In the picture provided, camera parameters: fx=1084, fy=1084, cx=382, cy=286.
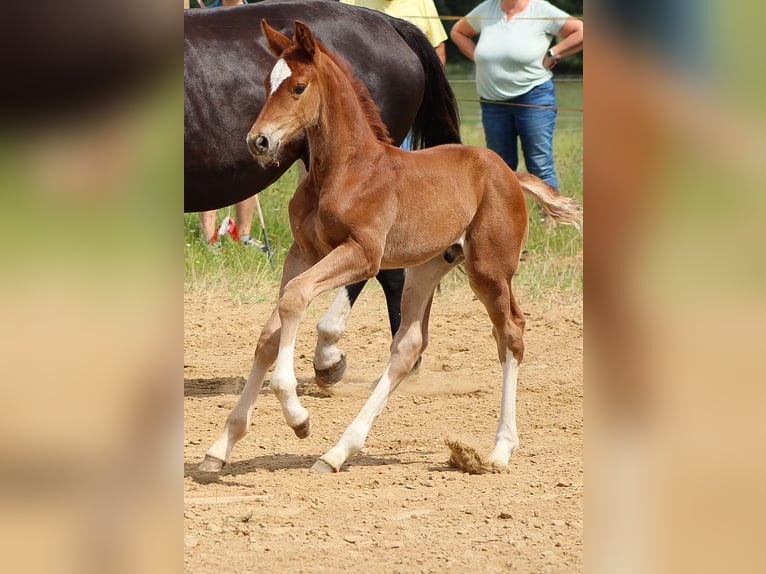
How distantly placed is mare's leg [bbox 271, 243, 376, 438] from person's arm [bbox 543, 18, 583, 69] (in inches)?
208

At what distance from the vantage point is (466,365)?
6.63 meters

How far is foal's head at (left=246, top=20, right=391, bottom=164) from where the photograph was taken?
4066 mm

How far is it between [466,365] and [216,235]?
334cm

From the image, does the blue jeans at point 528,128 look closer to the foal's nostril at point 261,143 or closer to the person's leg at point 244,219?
the person's leg at point 244,219

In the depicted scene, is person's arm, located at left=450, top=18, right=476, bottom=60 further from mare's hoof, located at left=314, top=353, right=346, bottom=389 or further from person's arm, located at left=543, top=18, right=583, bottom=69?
mare's hoof, located at left=314, top=353, right=346, bottom=389

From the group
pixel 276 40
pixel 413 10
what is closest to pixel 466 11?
pixel 413 10

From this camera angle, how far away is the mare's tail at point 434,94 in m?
6.68

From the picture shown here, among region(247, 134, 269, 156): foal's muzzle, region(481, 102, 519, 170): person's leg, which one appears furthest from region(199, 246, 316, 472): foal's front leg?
region(481, 102, 519, 170): person's leg

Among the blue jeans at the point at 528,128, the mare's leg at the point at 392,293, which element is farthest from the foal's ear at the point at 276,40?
the blue jeans at the point at 528,128

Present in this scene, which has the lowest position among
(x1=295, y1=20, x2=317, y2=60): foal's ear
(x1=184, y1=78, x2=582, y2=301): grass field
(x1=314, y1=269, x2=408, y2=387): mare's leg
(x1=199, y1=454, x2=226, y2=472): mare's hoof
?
(x1=184, y1=78, x2=582, y2=301): grass field

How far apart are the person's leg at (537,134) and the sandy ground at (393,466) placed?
69.7 inches
